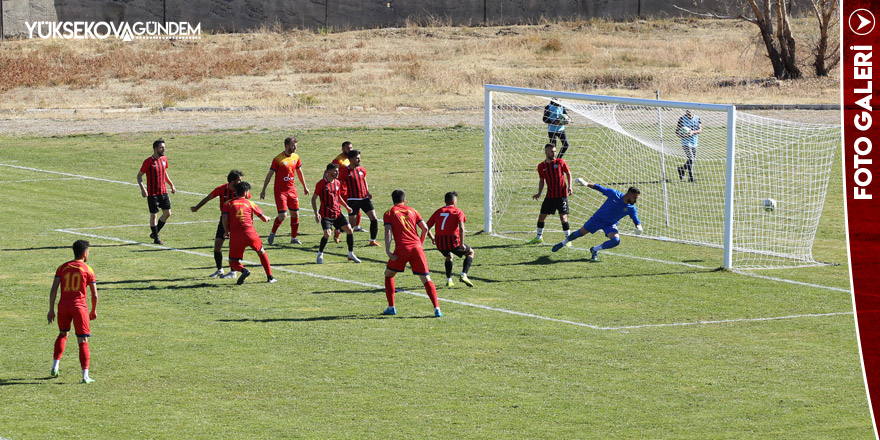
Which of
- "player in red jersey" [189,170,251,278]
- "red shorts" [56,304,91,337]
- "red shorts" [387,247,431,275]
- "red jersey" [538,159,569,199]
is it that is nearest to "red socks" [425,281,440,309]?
"red shorts" [387,247,431,275]

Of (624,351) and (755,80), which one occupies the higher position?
(755,80)

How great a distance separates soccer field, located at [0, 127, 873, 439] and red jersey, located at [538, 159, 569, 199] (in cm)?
125

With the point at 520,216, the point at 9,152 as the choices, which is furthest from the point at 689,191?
the point at 9,152

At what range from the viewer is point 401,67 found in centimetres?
5659

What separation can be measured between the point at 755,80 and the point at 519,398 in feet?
145

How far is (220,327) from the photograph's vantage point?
14.9 metres

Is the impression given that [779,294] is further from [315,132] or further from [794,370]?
[315,132]

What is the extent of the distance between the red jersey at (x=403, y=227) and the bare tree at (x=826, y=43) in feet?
131

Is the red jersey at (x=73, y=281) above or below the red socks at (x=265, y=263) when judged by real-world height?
above

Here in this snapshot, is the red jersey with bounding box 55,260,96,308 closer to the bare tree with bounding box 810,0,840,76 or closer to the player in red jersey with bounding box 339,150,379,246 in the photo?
the player in red jersey with bounding box 339,150,379,246

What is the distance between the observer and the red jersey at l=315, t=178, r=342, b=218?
63.0 feet

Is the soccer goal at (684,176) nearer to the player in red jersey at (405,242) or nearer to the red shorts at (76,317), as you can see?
the player in red jersey at (405,242)

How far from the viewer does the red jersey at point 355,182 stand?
19.9m

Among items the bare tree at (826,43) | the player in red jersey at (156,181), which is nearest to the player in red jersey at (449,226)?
the player in red jersey at (156,181)
